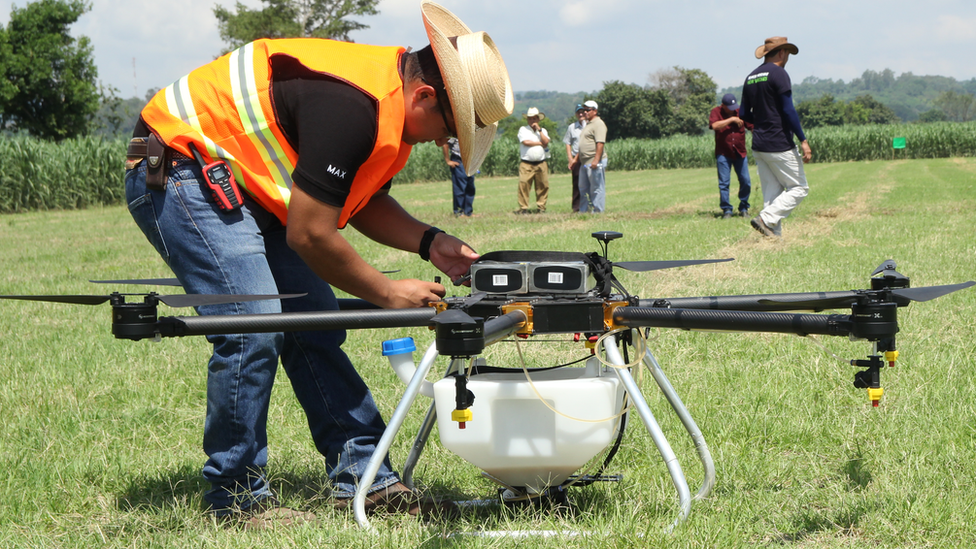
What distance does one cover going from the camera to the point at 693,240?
10.2m

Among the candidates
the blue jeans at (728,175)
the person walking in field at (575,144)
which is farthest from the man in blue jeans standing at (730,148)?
the person walking in field at (575,144)

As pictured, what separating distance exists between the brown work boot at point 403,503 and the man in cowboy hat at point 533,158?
46.6 ft

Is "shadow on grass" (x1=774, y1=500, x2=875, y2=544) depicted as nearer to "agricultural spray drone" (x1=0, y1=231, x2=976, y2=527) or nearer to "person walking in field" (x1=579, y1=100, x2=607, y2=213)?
"agricultural spray drone" (x1=0, y1=231, x2=976, y2=527)

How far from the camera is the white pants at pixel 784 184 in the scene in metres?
10.2

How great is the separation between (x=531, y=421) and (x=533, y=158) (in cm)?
1480

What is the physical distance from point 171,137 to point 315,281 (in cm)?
73

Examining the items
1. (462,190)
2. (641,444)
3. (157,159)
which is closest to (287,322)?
(157,159)

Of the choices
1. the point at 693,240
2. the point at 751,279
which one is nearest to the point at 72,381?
the point at 751,279

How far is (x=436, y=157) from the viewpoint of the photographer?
37.2 meters

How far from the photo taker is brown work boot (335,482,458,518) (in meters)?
2.89

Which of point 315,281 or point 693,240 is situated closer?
point 315,281

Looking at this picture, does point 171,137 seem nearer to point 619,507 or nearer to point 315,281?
point 315,281

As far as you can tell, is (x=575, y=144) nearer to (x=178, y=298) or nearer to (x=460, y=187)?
(x=460, y=187)

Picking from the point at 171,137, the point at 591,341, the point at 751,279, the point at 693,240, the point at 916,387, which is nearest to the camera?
the point at 591,341
